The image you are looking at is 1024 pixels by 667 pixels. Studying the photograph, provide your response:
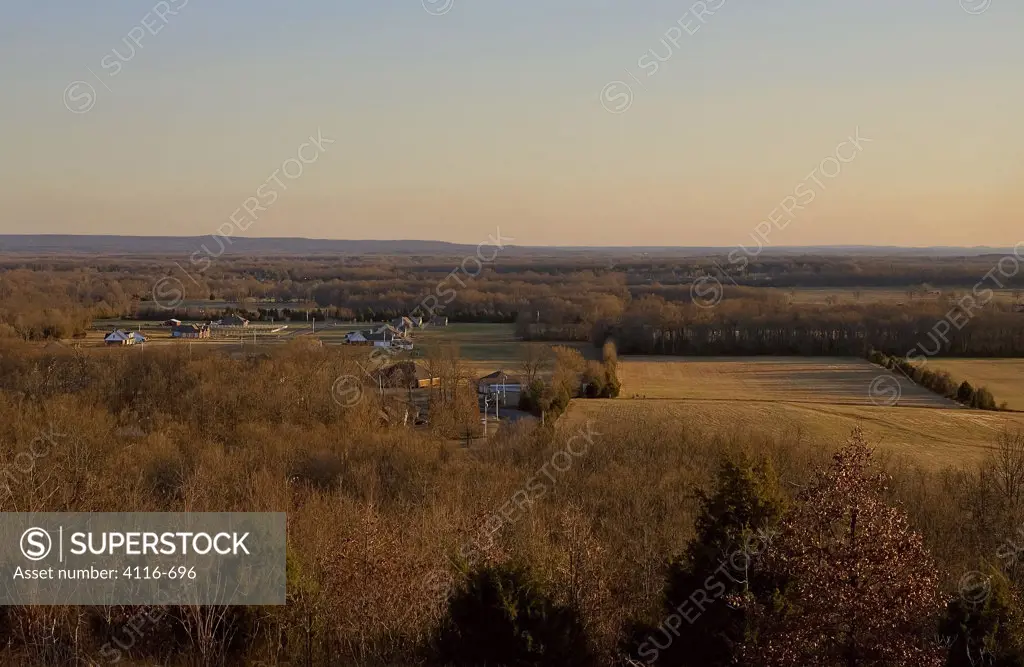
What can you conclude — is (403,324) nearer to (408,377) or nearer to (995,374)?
(408,377)

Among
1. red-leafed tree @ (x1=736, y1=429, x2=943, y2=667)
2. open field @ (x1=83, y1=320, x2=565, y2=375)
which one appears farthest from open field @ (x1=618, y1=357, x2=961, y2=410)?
red-leafed tree @ (x1=736, y1=429, x2=943, y2=667)

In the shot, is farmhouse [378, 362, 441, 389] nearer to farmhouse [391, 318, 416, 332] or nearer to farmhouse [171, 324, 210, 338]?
farmhouse [171, 324, 210, 338]

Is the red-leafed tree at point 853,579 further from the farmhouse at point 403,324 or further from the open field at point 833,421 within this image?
the farmhouse at point 403,324

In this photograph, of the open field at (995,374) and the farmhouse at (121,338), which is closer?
the open field at (995,374)

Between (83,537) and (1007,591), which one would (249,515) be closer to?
(83,537)

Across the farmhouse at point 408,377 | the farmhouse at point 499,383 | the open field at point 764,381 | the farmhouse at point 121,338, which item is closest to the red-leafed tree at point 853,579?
the farmhouse at point 408,377

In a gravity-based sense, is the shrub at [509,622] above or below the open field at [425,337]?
above
